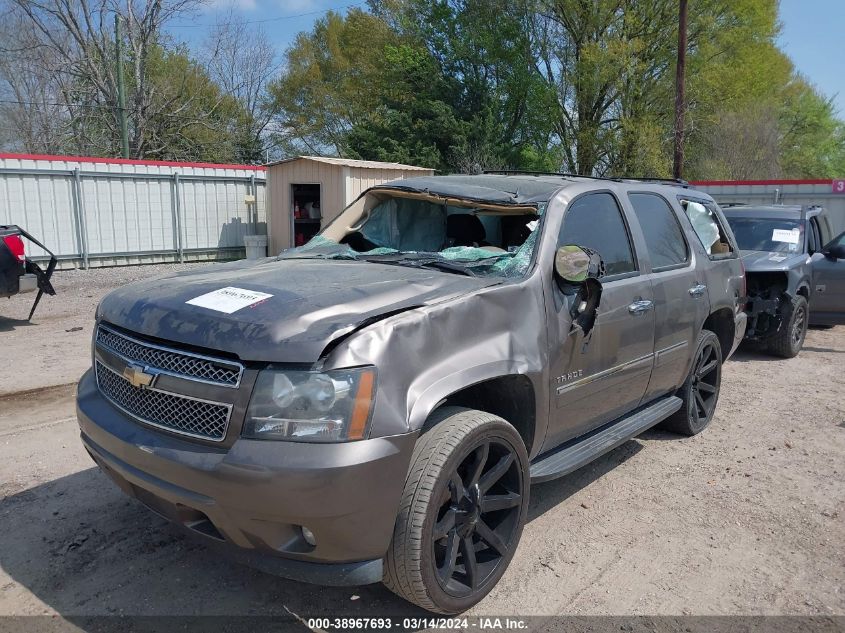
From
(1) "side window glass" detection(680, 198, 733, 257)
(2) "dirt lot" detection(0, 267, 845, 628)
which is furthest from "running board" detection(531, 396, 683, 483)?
(1) "side window glass" detection(680, 198, 733, 257)

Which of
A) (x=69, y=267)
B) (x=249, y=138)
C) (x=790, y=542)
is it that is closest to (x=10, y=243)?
(x=69, y=267)

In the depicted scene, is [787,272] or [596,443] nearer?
[596,443]

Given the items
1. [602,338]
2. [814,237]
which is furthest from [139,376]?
[814,237]

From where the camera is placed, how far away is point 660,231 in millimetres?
4613

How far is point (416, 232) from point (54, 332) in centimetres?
659

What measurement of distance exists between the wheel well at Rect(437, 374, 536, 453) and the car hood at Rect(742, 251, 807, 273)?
5.86m

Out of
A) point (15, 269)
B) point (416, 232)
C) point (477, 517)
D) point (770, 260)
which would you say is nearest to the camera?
point (477, 517)

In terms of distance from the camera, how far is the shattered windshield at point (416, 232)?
13.3 ft

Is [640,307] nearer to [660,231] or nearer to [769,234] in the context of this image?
[660,231]

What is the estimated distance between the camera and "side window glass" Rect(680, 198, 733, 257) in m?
5.23

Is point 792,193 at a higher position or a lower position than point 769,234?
higher

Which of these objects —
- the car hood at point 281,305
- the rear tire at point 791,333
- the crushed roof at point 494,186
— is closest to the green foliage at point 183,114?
the rear tire at point 791,333

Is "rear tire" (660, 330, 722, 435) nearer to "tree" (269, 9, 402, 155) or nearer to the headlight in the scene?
the headlight

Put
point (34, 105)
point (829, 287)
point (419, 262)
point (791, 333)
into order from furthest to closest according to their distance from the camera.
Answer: point (34, 105), point (829, 287), point (791, 333), point (419, 262)
